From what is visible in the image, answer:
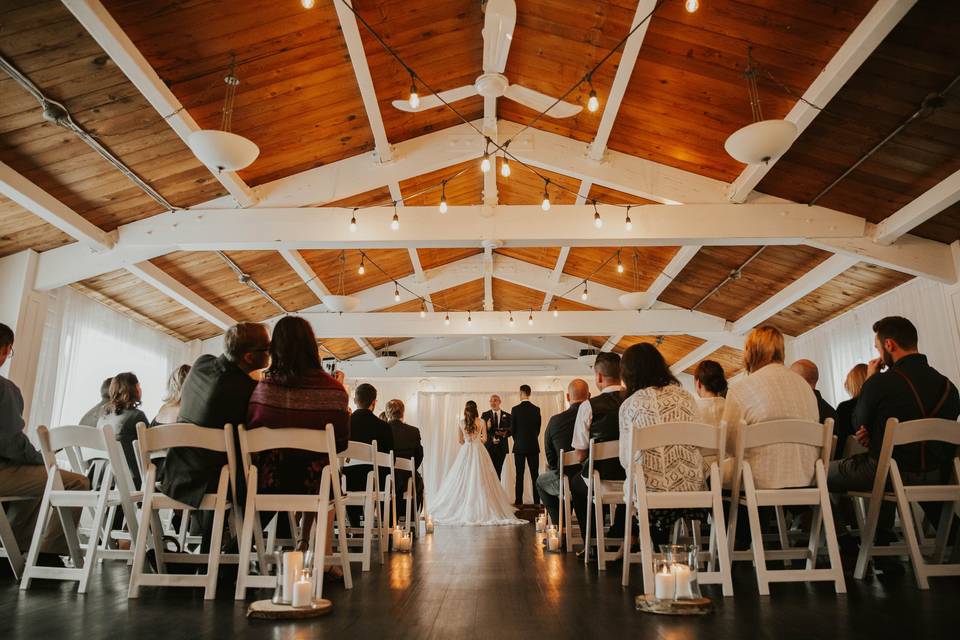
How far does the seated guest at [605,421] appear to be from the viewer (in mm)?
3826

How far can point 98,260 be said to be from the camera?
6.12m

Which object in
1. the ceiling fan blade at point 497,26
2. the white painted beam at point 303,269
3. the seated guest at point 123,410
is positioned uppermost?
the white painted beam at point 303,269

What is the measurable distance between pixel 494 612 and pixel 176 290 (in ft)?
21.6

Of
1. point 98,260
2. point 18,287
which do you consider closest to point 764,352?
point 98,260

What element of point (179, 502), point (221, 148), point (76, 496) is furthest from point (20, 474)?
point (221, 148)

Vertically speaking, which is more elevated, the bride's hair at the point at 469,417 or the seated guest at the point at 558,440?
the bride's hair at the point at 469,417

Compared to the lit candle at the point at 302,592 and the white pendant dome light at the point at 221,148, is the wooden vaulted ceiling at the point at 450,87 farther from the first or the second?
the lit candle at the point at 302,592

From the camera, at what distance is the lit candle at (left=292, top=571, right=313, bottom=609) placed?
7.25ft

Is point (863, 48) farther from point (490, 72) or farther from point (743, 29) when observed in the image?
point (490, 72)

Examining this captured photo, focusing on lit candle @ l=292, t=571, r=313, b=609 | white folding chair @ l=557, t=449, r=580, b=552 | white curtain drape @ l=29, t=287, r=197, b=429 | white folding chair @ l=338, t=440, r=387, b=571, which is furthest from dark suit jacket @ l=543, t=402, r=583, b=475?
white curtain drape @ l=29, t=287, r=197, b=429

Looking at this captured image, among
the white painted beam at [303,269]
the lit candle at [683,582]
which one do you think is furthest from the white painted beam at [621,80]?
the white painted beam at [303,269]

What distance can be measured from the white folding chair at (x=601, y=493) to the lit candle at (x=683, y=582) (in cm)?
104

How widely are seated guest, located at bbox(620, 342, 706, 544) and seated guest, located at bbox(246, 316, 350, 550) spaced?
1401mm

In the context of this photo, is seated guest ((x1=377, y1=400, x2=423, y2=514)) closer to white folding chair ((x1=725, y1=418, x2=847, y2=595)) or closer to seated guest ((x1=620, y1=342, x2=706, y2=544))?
seated guest ((x1=620, y1=342, x2=706, y2=544))
